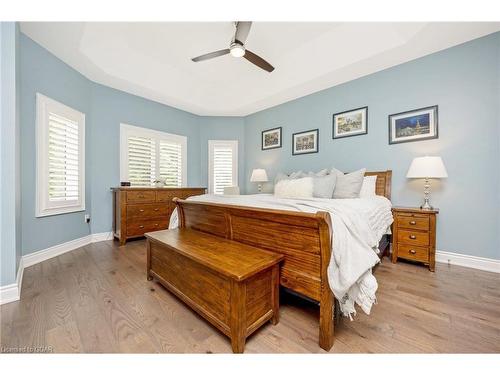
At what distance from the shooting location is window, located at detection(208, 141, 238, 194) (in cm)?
501

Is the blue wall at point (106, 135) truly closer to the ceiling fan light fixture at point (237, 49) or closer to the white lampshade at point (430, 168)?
the ceiling fan light fixture at point (237, 49)

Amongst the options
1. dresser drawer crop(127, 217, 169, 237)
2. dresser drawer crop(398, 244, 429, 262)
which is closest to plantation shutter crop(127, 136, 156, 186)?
dresser drawer crop(127, 217, 169, 237)

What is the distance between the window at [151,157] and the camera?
12.3 ft

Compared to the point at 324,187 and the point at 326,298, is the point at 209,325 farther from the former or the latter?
the point at 324,187

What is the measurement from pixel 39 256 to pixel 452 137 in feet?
17.4

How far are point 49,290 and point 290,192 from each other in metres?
2.62

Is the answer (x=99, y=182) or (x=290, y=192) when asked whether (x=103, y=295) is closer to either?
(x=290, y=192)

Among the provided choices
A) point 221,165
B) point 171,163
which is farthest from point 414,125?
point 171,163

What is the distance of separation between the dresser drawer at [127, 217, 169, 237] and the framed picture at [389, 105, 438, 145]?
3.89m

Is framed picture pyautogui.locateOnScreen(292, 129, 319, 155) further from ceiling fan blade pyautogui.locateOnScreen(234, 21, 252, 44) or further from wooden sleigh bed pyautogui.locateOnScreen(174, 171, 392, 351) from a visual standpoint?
wooden sleigh bed pyautogui.locateOnScreen(174, 171, 392, 351)

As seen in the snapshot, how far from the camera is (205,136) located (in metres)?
5.00

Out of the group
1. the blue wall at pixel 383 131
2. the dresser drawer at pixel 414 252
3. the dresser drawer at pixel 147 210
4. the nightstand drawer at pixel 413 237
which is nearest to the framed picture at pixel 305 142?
the blue wall at pixel 383 131
